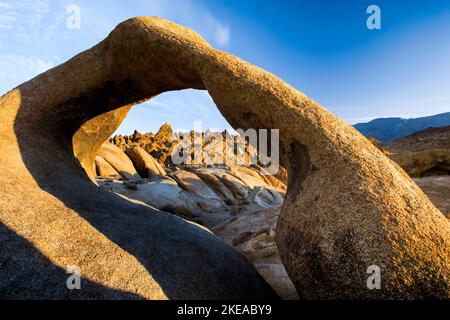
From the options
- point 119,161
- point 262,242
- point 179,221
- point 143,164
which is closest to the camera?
point 179,221

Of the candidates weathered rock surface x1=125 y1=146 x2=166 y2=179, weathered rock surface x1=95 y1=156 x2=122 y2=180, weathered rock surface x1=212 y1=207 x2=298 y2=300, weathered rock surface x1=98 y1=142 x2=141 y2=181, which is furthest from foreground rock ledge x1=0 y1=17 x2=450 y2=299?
weathered rock surface x1=125 y1=146 x2=166 y2=179

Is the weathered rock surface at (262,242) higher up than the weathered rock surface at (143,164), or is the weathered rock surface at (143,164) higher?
the weathered rock surface at (143,164)

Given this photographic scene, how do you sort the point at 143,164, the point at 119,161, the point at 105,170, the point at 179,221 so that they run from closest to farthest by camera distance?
the point at 179,221, the point at 105,170, the point at 119,161, the point at 143,164

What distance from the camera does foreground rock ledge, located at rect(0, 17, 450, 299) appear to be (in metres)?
3.36

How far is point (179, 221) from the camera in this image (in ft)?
21.1

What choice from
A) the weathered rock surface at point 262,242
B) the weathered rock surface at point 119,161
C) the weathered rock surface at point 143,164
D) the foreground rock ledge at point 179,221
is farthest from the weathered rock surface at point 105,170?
the foreground rock ledge at point 179,221

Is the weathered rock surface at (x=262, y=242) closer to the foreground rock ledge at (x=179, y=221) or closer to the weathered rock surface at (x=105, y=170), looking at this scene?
the foreground rock ledge at (x=179, y=221)

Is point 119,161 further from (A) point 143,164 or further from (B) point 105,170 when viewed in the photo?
(A) point 143,164

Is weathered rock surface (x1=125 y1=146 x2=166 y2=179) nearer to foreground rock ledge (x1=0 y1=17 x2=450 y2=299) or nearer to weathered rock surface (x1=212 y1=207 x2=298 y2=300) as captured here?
weathered rock surface (x1=212 y1=207 x2=298 y2=300)

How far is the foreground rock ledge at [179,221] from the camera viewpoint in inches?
132

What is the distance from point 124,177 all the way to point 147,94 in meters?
12.9

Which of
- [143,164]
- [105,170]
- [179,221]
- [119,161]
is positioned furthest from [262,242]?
[143,164]
